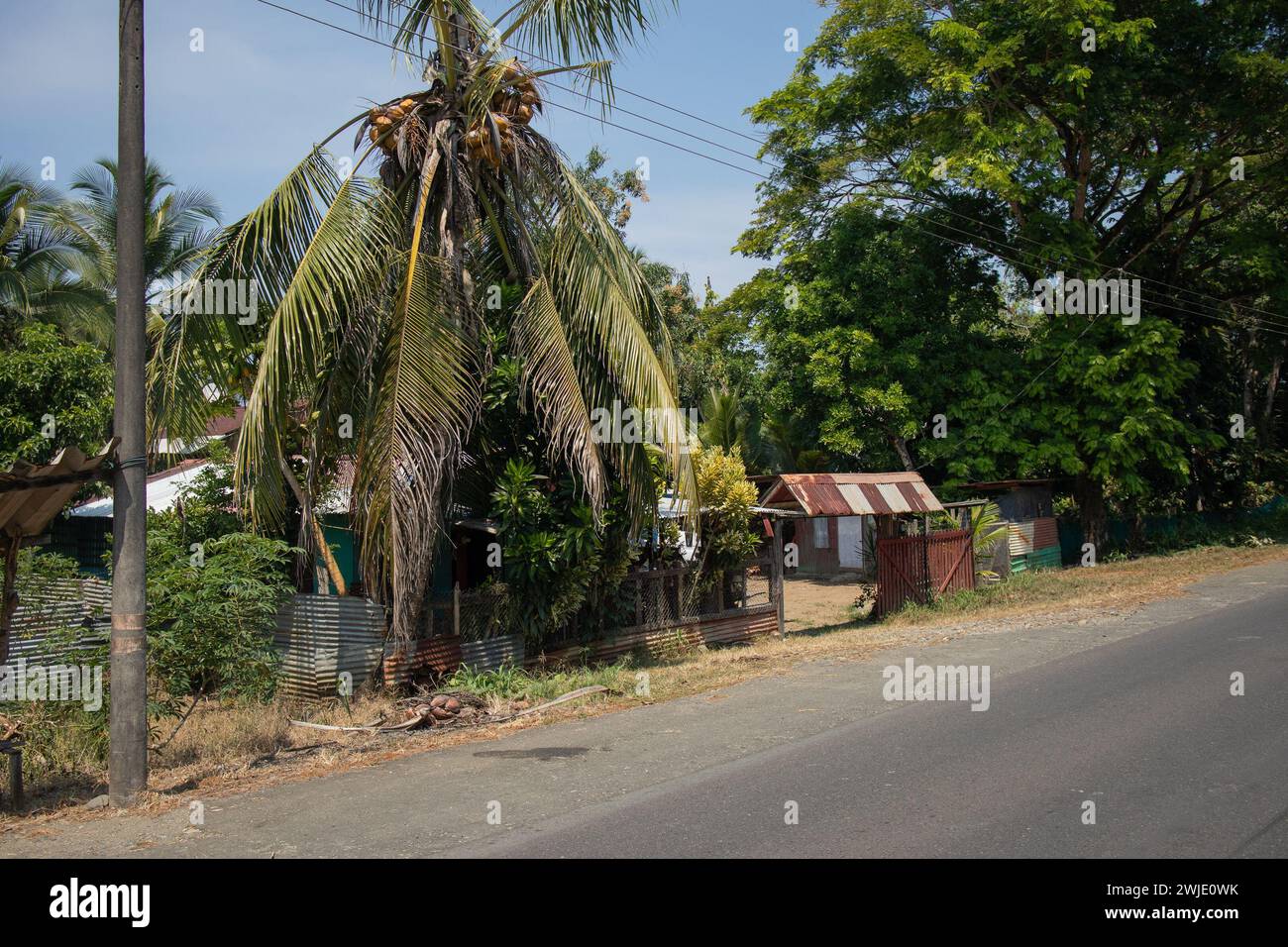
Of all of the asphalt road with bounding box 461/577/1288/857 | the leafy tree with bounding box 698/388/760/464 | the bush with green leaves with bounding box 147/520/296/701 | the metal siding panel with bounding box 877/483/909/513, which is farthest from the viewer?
the leafy tree with bounding box 698/388/760/464

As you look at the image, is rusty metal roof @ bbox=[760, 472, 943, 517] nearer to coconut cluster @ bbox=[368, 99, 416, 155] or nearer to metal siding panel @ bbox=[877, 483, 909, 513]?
metal siding panel @ bbox=[877, 483, 909, 513]

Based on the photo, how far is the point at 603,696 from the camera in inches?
420

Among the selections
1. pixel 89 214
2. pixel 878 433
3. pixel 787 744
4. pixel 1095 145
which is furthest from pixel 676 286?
pixel 787 744

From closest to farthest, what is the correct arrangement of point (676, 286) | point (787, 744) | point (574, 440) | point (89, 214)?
point (787, 744) → point (574, 440) → point (89, 214) → point (676, 286)

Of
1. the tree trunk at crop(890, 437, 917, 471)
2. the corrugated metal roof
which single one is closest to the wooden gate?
the tree trunk at crop(890, 437, 917, 471)

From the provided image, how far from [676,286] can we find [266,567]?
948 inches

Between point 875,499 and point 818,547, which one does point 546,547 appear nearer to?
point 875,499

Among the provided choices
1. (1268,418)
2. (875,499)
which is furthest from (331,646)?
(1268,418)

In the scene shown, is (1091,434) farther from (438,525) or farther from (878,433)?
(438,525)

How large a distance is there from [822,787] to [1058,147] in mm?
19578

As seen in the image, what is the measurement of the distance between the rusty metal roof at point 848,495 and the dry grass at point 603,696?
6.26 ft

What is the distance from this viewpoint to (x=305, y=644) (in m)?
10.9

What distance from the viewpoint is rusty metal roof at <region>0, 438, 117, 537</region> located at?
21.1ft

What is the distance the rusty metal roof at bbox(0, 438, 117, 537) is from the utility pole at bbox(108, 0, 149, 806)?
270mm
